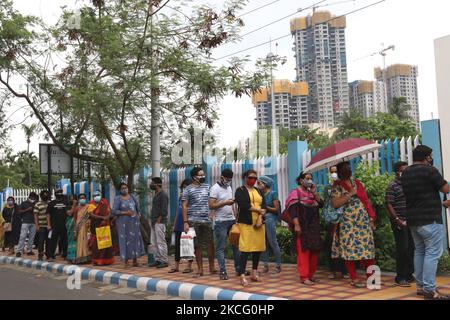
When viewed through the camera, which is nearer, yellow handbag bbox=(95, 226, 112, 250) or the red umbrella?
the red umbrella

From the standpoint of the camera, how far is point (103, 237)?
1011cm

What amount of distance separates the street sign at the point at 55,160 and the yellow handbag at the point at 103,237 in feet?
11.4

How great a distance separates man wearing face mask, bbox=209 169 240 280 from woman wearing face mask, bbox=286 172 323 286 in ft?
3.27

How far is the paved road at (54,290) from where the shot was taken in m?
7.11

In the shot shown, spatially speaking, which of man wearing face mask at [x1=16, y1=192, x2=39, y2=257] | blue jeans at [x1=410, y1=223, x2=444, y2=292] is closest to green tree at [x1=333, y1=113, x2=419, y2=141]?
man wearing face mask at [x1=16, y1=192, x2=39, y2=257]

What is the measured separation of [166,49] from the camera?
32.2 ft

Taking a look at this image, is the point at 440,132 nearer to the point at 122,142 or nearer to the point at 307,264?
the point at 307,264

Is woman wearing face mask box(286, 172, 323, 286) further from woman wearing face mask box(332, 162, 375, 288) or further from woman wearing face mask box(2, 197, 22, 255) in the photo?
woman wearing face mask box(2, 197, 22, 255)

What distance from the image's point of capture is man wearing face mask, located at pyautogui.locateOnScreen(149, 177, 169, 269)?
9.20 metres

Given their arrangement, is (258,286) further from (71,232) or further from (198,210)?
(71,232)
